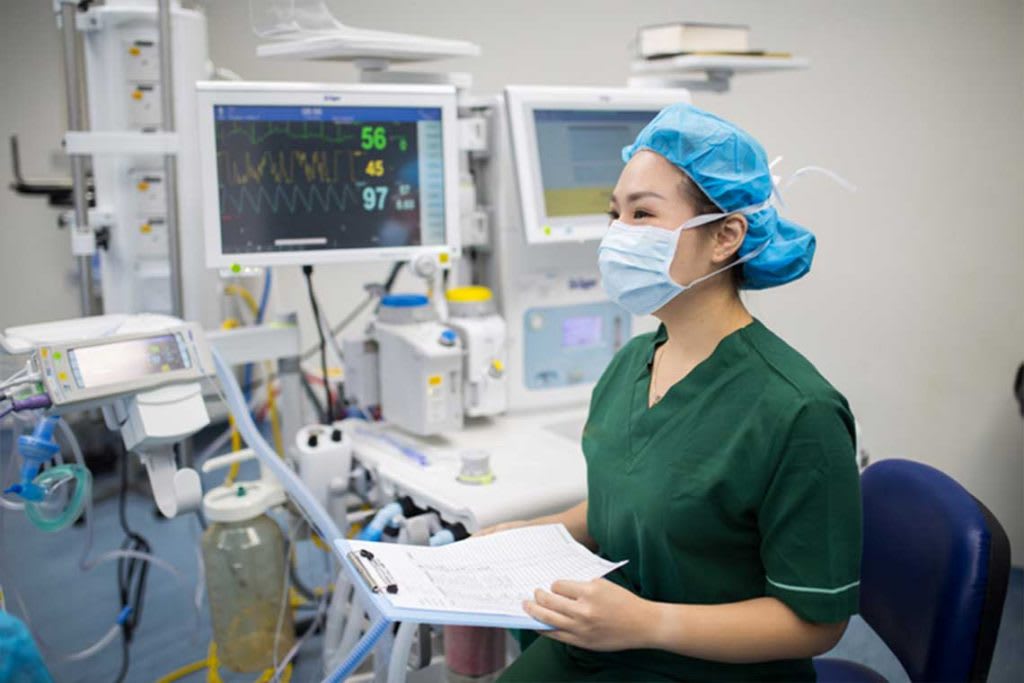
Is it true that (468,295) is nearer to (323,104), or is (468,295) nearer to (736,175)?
(323,104)

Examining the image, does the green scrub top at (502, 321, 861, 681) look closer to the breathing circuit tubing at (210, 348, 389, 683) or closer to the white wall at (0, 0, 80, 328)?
the breathing circuit tubing at (210, 348, 389, 683)

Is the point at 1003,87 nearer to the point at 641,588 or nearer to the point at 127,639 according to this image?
the point at 641,588

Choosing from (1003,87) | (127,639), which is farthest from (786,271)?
(127,639)

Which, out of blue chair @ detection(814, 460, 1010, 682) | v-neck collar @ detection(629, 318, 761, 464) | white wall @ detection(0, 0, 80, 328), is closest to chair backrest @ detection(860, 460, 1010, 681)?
blue chair @ detection(814, 460, 1010, 682)

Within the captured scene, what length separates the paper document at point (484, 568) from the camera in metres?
1.15

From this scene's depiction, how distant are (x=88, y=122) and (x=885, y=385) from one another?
2.24m

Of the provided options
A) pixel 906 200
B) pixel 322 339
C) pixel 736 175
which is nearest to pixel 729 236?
pixel 736 175

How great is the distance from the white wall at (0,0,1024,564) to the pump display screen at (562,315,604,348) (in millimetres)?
373

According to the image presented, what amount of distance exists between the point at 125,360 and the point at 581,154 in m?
1.06

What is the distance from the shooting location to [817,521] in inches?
43.6

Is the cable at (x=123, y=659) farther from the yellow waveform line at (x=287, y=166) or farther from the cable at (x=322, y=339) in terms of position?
the yellow waveform line at (x=287, y=166)

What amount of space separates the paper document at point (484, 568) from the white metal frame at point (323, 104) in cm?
75

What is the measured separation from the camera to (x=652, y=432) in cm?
128

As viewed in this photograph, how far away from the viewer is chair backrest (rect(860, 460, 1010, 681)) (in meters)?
1.21
